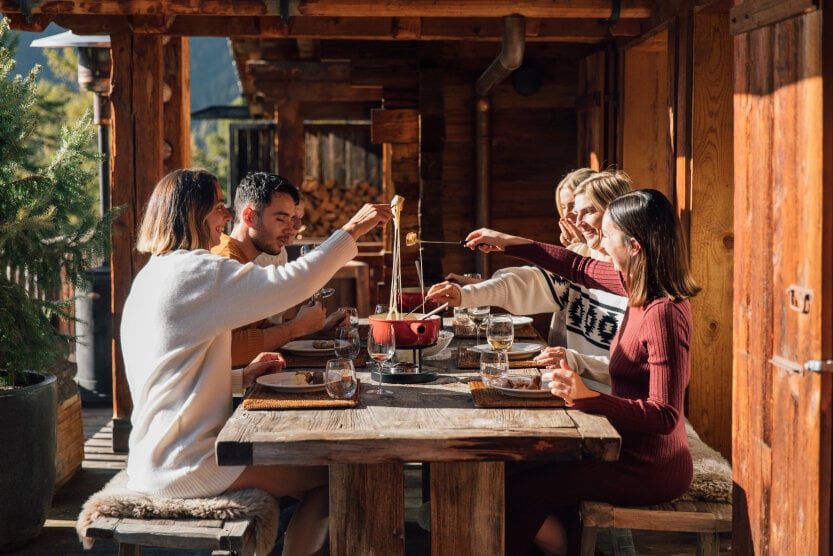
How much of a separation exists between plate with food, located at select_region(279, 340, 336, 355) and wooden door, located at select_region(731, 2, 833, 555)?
5.33 feet

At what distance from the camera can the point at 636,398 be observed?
Result: 304 cm

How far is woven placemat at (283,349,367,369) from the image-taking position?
3.62 m

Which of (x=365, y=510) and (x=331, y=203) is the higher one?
(x=331, y=203)

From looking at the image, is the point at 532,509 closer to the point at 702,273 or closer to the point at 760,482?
the point at 760,482

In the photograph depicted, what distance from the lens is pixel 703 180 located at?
4578mm

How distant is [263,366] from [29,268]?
181 cm

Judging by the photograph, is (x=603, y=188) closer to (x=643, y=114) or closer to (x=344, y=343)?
(x=344, y=343)

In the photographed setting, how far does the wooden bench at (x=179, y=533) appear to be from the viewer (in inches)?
104

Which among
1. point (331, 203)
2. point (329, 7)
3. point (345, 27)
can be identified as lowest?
point (331, 203)

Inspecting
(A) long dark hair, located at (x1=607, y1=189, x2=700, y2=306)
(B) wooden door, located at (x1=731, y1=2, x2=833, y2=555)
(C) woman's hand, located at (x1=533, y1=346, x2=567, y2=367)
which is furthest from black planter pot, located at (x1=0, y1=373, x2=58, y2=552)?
(B) wooden door, located at (x1=731, y1=2, x2=833, y2=555)

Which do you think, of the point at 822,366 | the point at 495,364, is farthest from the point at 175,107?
the point at 822,366

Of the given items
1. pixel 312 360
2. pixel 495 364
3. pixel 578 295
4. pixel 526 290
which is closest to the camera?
pixel 495 364

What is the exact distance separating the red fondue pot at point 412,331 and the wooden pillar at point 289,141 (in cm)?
644

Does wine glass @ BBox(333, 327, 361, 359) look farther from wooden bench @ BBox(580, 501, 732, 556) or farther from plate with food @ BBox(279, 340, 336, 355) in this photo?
wooden bench @ BBox(580, 501, 732, 556)
